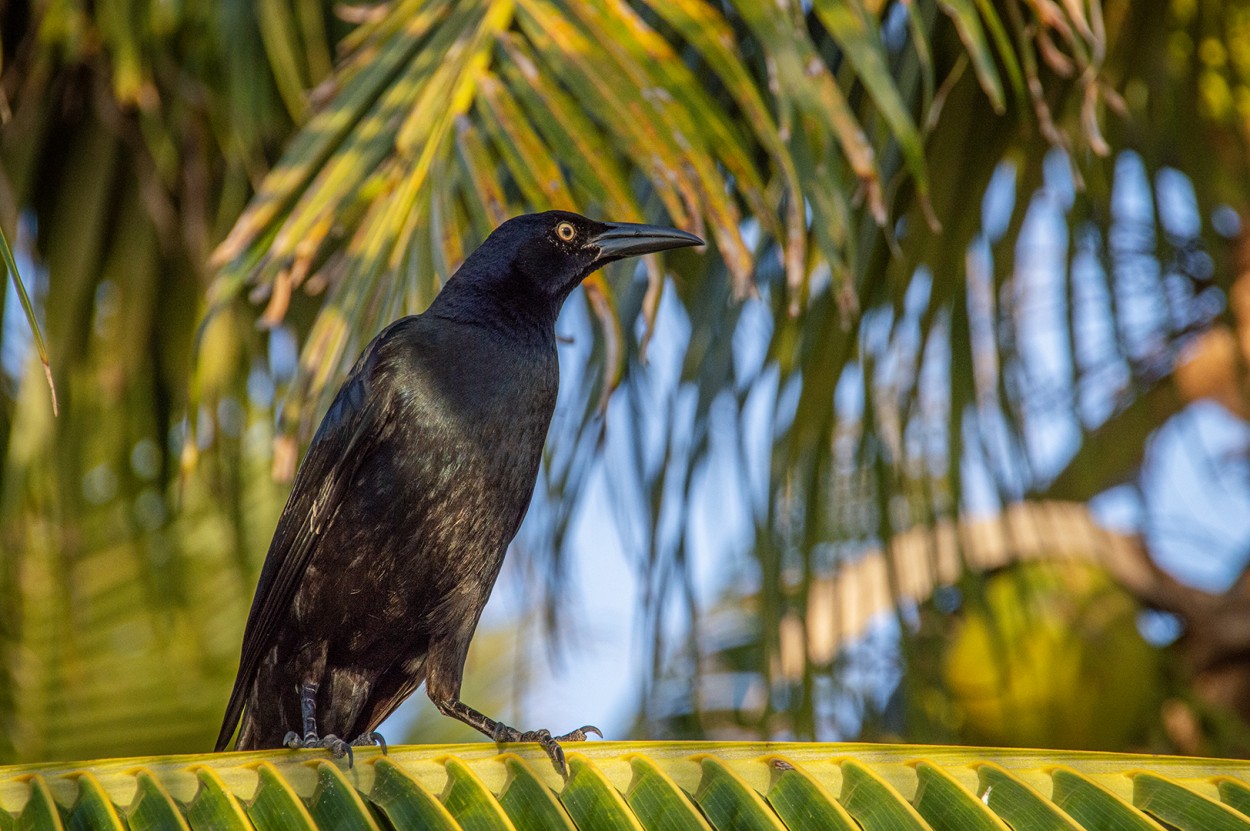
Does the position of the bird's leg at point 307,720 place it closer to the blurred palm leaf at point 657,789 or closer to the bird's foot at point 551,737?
the bird's foot at point 551,737

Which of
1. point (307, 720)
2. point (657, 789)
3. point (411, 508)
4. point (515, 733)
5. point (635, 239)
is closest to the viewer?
point (657, 789)

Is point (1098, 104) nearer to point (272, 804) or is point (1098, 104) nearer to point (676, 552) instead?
point (676, 552)

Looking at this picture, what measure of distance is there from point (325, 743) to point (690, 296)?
1.57 m

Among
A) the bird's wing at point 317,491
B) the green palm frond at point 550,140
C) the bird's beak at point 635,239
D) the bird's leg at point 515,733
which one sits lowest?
the bird's leg at point 515,733

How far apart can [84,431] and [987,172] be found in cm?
254

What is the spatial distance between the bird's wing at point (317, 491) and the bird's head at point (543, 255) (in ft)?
0.65

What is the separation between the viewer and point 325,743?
2.12m

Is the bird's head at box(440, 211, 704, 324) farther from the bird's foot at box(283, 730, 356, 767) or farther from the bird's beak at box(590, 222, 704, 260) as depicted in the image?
the bird's foot at box(283, 730, 356, 767)

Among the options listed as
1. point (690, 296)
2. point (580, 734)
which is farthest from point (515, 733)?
point (690, 296)

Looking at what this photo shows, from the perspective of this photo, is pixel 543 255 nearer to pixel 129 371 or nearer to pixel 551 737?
pixel 551 737

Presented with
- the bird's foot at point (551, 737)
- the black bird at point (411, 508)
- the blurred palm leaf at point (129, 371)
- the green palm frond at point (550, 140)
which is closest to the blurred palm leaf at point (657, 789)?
the bird's foot at point (551, 737)

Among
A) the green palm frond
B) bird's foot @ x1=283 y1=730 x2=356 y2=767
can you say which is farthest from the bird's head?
bird's foot @ x1=283 y1=730 x2=356 y2=767

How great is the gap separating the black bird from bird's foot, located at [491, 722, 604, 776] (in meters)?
0.01

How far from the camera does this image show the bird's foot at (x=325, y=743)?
5.85 ft
